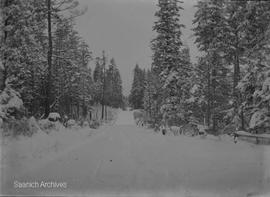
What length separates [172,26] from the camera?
1080 inches

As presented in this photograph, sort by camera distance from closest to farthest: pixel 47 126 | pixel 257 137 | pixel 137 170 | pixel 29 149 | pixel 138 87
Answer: pixel 137 170, pixel 29 149, pixel 257 137, pixel 47 126, pixel 138 87

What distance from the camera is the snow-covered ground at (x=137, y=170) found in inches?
277

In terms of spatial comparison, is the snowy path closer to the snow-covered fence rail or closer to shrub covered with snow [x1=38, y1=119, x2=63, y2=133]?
shrub covered with snow [x1=38, y1=119, x2=63, y2=133]

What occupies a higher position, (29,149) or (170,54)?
(170,54)

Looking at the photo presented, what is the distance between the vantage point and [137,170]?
8.45 m

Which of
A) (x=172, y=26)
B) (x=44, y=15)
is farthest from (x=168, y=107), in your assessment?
(x=44, y=15)

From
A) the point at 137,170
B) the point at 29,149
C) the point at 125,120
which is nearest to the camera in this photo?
the point at 137,170

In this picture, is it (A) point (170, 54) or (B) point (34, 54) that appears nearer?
(B) point (34, 54)

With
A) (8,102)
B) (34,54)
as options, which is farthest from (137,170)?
(34,54)

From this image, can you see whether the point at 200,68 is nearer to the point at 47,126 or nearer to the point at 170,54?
the point at 170,54

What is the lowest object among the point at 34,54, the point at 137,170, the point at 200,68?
the point at 137,170

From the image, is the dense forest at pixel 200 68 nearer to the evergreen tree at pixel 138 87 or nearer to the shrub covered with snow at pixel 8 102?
the shrub covered with snow at pixel 8 102

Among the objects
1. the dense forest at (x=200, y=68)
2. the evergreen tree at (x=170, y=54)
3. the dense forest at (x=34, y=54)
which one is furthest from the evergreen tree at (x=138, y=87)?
the evergreen tree at (x=170, y=54)

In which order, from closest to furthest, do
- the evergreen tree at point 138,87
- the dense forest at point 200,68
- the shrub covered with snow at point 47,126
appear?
the shrub covered with snow at point 47,126, the dense forest at point 200,68, the evergreen tree at point 138,87
